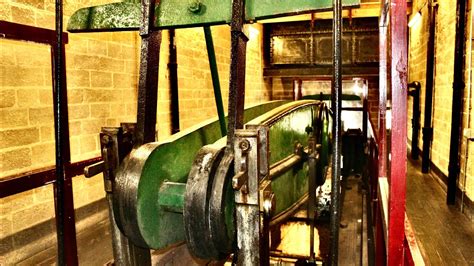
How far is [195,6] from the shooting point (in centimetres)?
137

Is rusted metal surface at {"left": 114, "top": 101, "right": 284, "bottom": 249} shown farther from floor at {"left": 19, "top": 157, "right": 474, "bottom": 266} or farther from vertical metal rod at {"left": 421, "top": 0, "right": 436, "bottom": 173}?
vertical metal rod at {"left": 421, "top": 0, "right": 436, "bottom": 173}

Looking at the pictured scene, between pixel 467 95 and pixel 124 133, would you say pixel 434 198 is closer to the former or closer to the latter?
pixel 467 95

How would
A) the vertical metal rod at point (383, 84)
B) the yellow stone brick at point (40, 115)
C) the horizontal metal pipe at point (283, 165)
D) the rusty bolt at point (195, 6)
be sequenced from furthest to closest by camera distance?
the yellow stone brick at point (40, 115) < the vertical metal rod at point (383, 84) < the horizontal metal pipe at point (283, 165) < the rusty bolt at point (195, 6)

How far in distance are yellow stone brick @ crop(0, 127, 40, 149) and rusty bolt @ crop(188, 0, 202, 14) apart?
1930 millimetres

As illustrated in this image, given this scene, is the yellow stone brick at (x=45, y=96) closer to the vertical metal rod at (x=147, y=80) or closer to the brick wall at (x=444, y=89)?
the vertical metal rod at (x=147, y=80)

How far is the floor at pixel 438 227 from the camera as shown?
10.9ft

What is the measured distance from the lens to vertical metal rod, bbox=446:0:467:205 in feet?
14.0

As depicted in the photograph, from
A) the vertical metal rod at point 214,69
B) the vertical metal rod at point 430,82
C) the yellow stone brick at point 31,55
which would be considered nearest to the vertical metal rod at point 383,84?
the vertical metal rod at point 214,69

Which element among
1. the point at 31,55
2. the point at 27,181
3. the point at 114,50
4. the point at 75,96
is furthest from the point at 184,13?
the point at 114,50

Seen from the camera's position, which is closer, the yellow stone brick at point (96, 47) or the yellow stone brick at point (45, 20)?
the yellow stone brick at point (45, 20)

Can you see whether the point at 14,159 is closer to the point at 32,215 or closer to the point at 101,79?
the point at 32,215

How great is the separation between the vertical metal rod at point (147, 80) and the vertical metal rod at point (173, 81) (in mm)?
3505

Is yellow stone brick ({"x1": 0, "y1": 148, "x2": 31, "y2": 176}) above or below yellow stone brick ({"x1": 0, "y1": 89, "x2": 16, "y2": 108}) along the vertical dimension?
below

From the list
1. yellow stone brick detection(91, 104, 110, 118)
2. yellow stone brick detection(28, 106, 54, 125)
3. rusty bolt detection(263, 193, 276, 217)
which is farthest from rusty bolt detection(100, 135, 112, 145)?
yellow stone brick detection(91, 104, 110, 118)
